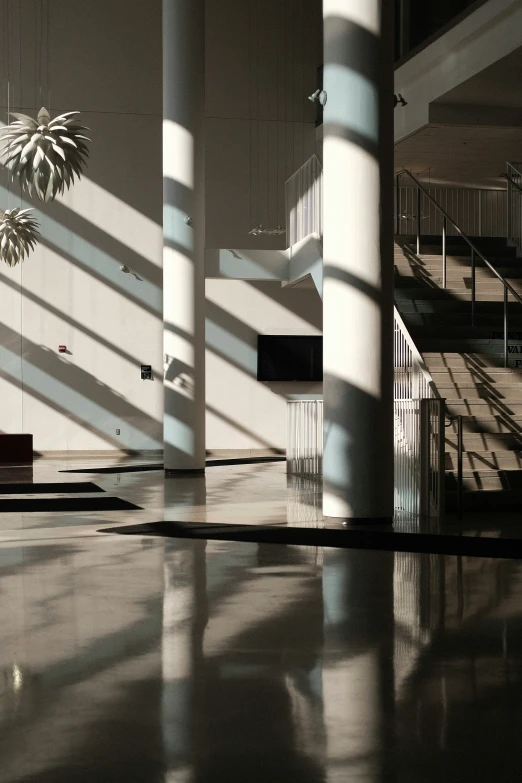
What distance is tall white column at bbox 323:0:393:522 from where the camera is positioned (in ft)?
35.6

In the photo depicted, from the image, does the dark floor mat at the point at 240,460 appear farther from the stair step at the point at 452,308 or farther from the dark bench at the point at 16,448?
the stair step at the point at 452,308

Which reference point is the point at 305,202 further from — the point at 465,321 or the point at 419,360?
the point at 419,360

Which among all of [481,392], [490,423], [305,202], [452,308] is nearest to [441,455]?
[490,423]

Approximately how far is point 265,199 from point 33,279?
5628mm

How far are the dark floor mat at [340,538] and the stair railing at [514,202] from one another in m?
10.3

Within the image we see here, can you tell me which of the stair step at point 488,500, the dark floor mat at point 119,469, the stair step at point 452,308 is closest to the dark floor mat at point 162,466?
A: the dark floor mat at point 119,469

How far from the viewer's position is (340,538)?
10133mm

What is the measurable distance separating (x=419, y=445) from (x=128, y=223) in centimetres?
1458

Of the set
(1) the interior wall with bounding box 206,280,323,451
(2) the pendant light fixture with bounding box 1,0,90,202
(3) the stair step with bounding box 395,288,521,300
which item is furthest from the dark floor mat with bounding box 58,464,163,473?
(2) the pendant light fixture with bounding box 1,0,90,202

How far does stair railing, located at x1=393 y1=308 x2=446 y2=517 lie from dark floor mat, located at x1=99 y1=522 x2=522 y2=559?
4.48ft

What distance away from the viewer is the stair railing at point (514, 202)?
1986 centimetres

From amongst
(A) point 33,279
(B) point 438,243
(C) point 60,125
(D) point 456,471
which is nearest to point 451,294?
(B) point 438,243

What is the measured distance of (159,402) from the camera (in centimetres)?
2495

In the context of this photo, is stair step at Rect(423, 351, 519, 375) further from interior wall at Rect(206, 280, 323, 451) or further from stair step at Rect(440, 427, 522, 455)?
interior wall at Rect(206, 280, 323, 451)
